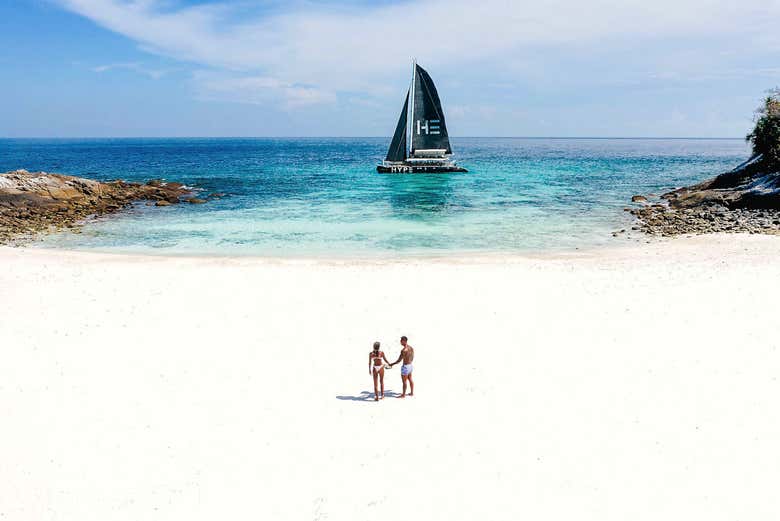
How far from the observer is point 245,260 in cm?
2866

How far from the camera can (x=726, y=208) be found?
135 ft

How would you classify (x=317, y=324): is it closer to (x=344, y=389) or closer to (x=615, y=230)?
(x=344, y=389)

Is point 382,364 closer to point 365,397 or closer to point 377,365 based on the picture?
point 377,365

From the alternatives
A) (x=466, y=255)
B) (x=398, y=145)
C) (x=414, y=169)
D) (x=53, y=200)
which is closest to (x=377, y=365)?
(x=466, y=255)

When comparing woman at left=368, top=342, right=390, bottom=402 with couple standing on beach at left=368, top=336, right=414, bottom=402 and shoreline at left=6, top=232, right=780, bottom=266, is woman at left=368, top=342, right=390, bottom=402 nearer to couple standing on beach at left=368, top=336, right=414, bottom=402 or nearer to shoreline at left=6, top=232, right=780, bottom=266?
couple standing on beach at left=368, top=336, right=414, bottom=402

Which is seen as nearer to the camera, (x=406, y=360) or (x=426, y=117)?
(x=406, y=360)

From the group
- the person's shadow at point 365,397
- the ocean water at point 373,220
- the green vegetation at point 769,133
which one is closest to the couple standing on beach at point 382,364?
the person's shadow at point 365,397

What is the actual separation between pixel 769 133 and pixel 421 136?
1810 inches

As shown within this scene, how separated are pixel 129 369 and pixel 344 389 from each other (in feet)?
20.4

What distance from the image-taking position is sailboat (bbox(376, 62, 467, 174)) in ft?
243

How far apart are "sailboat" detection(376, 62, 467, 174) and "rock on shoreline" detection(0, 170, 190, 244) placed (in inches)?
1405

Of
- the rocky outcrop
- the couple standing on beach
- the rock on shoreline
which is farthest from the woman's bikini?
the rock on shoreline

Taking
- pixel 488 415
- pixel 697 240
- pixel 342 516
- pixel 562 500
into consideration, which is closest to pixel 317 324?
pixel 488 415

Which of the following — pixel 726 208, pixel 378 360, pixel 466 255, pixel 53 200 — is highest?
pixel 53 200
